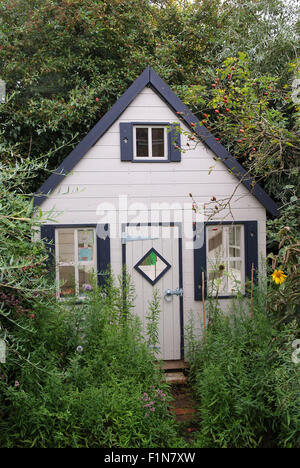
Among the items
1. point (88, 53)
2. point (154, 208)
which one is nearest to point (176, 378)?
point (154, 208)

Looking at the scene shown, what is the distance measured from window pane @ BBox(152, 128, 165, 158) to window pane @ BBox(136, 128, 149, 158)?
0.13 meters

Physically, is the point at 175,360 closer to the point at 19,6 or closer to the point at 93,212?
the point at 93,212

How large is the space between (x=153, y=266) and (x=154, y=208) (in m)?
0.93

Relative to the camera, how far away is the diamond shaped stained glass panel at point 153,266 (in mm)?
5844

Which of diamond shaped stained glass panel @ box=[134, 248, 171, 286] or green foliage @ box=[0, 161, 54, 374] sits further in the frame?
diamond shaped stained glass panel @ box=[134, 248, 171, 286]

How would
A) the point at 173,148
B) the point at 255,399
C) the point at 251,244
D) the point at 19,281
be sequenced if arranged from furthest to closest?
the point at 251,244 < the point at 173,148 < the point at 255,399 < the point at 19,281

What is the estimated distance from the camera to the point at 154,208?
5.85 meters

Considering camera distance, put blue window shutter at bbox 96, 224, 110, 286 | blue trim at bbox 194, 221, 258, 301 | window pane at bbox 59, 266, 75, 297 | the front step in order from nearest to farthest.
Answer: the front step → window pane at bbox 59, 266, 75, 297 → blue window shutter at bbox 96, 224, 110, 286 → blue trim at bbox 194, 221, 258, 301

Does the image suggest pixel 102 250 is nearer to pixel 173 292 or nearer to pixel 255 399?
pixel 173 292

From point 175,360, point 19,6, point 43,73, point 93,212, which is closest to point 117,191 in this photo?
point 93,212

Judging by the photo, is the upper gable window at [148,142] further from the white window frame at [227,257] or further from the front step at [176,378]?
the front step at [176,378]

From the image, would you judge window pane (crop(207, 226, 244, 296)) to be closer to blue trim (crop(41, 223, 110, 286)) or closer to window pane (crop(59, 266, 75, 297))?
blue trim (crop(41, 223, 110, 286))

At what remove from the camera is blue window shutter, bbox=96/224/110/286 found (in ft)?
18.6

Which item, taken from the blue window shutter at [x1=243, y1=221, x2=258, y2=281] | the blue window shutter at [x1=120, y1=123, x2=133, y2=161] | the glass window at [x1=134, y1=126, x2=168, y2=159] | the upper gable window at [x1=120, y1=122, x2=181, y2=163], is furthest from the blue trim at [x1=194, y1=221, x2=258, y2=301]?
the blue window shutter at [x1=120, y1=123, x2=133, y2=161]
